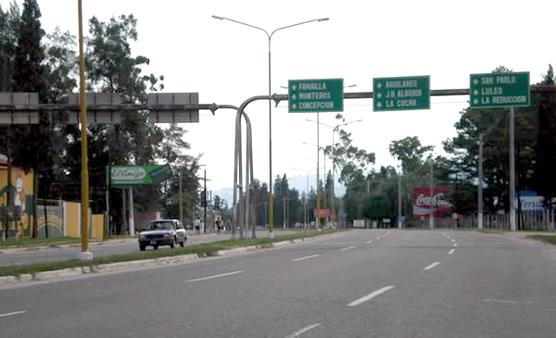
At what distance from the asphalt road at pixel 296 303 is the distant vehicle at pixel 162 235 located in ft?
49.3

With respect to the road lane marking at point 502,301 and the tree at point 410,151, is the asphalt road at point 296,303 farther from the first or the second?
the tree at point 410,151

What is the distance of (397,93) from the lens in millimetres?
32094

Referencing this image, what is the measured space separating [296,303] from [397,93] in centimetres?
2113

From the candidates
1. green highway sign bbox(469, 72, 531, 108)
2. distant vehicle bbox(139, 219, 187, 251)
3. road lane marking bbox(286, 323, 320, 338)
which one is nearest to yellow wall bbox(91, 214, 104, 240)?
distant vehicle bbox(139, 219, 187, 251)

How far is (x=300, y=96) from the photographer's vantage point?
32969 mm

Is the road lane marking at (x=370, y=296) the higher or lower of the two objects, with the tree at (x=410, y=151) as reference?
lower

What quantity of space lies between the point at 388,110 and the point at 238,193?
10079 mm

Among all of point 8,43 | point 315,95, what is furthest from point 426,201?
point 315,95

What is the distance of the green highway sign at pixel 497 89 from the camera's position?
31.3m

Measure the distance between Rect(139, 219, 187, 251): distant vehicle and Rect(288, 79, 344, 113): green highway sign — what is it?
8.53m

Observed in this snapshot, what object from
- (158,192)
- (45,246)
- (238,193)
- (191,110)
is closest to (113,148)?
(158,192)

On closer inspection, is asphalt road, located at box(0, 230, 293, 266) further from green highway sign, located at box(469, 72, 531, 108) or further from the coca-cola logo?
the coca-cola logo

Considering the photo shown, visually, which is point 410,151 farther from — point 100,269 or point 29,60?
point 100,269

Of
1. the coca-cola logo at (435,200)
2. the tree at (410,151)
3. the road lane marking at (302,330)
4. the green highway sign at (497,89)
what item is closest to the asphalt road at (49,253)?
the green highway sign at (497,89)
